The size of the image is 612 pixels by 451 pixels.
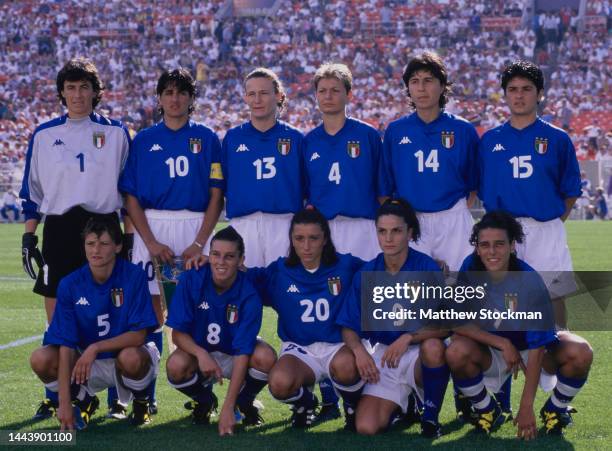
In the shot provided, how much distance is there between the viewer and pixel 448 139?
5484 millimetres

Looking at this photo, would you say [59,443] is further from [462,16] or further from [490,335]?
Result: [462,16]

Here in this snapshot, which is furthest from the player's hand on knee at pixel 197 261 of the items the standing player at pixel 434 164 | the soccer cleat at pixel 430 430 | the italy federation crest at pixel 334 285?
the soccer cleat at pixel 430 430

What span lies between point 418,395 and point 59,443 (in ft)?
5.78

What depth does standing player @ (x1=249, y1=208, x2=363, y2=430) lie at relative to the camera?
4902 mm

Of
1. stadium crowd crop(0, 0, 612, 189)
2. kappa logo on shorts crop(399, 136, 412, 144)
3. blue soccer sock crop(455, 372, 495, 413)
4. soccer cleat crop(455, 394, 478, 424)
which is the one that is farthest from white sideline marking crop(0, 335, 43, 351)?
stadium crowd crop(0, 0, 612, 189)

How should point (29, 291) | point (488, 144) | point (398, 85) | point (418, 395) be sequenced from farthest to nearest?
point (398, 85)
point (29, 291)
point (488, 144)
point (418, 395)


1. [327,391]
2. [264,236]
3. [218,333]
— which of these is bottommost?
[327,391]

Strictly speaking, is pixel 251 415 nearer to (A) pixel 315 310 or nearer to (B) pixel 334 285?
(A) pixel 315 310

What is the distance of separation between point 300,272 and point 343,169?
749mm

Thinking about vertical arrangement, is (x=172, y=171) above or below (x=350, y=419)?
above

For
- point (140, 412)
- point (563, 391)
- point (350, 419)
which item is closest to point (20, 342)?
point (140, 412)

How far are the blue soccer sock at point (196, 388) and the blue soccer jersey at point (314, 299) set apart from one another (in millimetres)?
508

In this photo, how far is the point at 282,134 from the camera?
5668 millimetres

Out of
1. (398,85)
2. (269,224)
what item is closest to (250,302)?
(269,224)
